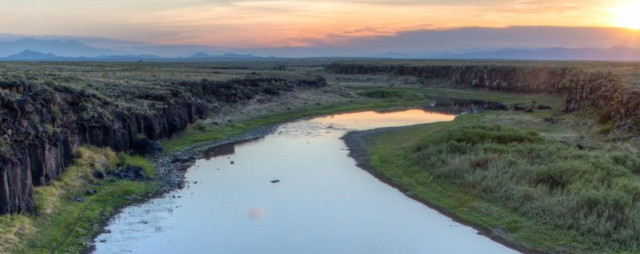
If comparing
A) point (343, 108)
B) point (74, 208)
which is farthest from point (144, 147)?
point (343, 108)

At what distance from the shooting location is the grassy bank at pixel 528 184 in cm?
2098

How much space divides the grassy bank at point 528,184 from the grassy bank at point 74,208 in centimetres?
1449

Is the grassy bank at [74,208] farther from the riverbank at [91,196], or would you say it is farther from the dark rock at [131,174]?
the dark rock at [131,174]

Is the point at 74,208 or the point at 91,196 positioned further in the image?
the point at 91,196

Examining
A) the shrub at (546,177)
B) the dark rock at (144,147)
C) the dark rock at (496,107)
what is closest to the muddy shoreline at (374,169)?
the shrub at (546,177)

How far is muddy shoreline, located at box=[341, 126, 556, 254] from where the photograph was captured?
2175 cm

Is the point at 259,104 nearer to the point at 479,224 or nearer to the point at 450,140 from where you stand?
the point at 450,140

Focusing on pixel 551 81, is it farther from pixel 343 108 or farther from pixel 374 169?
pixel 374 169

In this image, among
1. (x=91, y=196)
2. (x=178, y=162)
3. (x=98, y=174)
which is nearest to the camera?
(x=91, y=196)

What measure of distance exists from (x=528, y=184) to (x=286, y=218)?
37.5ft

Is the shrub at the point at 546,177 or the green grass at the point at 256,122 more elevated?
the shrub at the point at 546,177

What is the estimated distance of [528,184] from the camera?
2631 cm

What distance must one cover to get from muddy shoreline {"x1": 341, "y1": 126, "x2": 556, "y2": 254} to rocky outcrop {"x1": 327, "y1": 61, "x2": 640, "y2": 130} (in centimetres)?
1722

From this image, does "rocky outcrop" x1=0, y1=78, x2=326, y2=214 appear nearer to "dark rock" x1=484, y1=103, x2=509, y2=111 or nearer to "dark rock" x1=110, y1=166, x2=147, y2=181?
"dark rock" x1=110, y1=166, x2=147, y2=181
